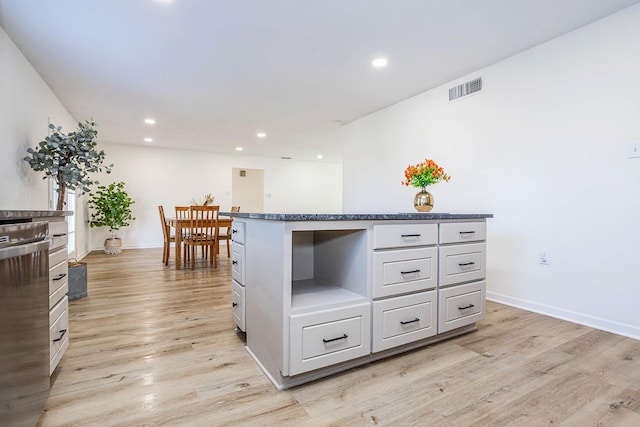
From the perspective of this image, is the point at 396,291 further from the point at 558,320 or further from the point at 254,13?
the point at 254,13

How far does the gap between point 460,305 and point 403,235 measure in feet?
2.38

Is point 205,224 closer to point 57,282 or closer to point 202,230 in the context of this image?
point 202,230

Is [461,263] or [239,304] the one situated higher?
[461,263]

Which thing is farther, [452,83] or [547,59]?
[452,83]

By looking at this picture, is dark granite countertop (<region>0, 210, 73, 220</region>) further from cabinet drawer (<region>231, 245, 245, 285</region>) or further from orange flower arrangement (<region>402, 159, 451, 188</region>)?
orange flower arrangement (<region>402, 159, 451, 188</region>)

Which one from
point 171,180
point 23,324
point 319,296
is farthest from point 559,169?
point 171,180

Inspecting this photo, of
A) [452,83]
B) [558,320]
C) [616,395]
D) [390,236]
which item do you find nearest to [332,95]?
[452,83]

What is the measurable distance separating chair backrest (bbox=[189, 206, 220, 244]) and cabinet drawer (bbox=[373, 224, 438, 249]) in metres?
3.40

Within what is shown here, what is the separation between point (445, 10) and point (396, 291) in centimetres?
198

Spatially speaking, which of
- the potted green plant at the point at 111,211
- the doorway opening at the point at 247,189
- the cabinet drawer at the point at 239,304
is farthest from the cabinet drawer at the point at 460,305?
the doorway opening at the point at 247,189

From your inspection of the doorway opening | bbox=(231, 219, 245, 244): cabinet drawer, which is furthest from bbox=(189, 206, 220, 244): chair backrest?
the doorway opening

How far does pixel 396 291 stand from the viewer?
176cm

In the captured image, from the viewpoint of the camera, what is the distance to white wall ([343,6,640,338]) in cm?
221

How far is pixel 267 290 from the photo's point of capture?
5.29 feet
